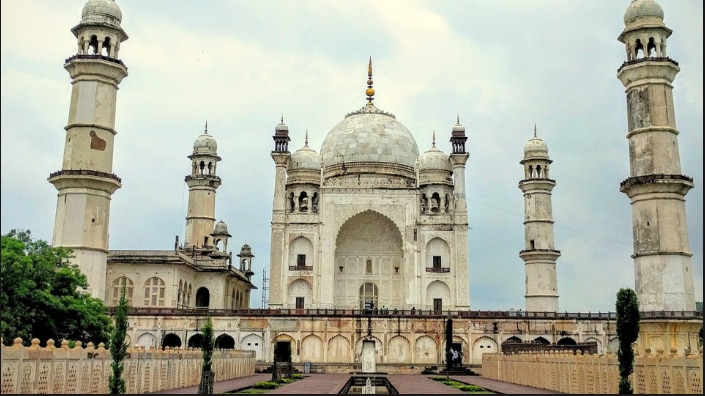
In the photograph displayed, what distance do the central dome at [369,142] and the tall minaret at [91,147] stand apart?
13809mm

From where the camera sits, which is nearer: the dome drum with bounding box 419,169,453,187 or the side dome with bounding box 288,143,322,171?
the dome drum with bounding box 419,169,453,187

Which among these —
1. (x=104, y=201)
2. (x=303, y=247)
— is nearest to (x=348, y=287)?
(x=303, y=247)

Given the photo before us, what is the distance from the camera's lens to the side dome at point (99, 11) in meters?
27.4

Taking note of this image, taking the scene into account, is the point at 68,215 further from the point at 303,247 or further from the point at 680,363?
the point at 680,363

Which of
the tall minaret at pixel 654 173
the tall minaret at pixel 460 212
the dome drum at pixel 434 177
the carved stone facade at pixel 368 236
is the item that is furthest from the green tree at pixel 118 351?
the dome drum at pixel 434 177

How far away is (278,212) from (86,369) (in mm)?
20985

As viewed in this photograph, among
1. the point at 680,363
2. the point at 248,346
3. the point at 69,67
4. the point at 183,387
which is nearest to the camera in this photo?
the point at 680,363

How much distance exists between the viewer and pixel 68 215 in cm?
2541

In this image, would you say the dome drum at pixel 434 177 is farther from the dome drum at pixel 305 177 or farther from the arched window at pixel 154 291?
the arched window at pixel 154 291

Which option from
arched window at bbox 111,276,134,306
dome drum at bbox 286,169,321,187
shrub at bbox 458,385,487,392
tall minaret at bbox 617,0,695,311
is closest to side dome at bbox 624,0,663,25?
tall minaret at bbox 617,0,695,311

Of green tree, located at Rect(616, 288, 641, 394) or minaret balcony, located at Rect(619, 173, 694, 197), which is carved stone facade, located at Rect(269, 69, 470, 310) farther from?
green tree, located at Rect(616, 288, 641, 394)

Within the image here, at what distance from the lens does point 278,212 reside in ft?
112

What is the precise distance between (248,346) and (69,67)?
12365 millimetres

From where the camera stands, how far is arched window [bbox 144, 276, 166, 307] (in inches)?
1261
